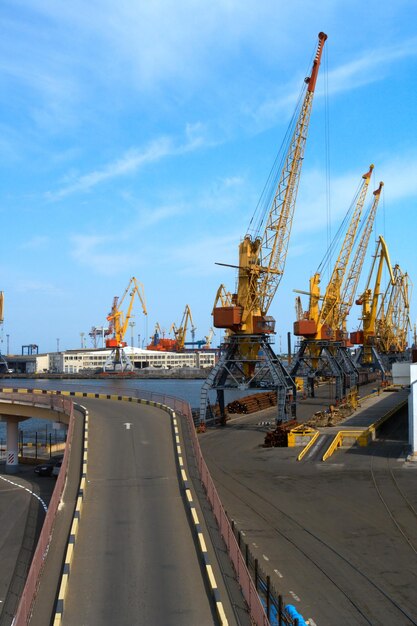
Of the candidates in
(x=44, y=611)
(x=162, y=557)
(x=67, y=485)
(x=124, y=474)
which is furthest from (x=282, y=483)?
(x=44, y=611)

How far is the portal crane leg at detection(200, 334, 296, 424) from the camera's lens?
57478 millimetres

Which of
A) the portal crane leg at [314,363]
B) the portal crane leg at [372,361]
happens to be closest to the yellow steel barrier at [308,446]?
the portal crane leg at [314,363]

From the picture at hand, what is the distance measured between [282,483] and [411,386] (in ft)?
41.6

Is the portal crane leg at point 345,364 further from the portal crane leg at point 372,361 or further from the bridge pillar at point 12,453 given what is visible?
the bridge pillar at point 12,453

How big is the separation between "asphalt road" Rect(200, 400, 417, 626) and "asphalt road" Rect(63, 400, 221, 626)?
13.0 feet

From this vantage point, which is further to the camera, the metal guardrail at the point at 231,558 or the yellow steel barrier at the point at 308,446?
the yellow steel barrier at the point at 308,446

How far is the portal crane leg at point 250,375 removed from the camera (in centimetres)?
5748

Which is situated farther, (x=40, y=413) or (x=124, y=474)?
(x=40, y=413)

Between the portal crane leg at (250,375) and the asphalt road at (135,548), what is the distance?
26.2m

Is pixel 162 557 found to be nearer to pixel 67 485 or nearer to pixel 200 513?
pixel 200 513

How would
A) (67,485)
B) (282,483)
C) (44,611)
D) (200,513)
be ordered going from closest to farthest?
(44,611) < (200,513) < (67,485) < (282,483)

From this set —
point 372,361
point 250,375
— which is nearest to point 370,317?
point 372,361

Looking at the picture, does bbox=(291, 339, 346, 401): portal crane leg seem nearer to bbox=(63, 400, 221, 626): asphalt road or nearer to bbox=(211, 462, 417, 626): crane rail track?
bbox=(211, 462, 417, 626): crane rail track

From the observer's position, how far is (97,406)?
47438 millimetres
